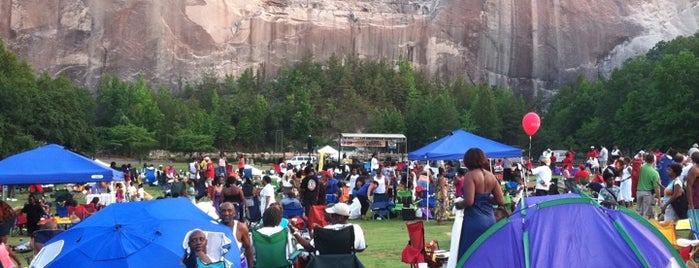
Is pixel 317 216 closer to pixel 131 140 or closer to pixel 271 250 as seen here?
pixel 271 250

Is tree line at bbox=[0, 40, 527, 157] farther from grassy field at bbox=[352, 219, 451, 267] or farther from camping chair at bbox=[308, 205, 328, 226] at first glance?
camping chair at bbox=[308, 205, 328, 226]

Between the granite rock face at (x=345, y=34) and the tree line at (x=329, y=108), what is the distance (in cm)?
261

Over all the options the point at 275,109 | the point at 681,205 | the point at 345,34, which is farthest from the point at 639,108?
the point at 345,34

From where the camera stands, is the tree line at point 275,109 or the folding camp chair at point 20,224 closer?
the folding camp chair at point 20,224

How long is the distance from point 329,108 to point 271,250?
6262cm

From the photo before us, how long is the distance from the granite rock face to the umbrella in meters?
71.8

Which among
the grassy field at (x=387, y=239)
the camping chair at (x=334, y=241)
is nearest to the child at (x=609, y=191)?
the grassy field at (x=387, y=239)

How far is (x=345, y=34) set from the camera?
8325 cm

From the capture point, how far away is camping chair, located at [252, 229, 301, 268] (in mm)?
6801

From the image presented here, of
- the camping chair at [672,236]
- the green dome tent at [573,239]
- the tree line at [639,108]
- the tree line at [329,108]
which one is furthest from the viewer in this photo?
the tree line at [329,108]

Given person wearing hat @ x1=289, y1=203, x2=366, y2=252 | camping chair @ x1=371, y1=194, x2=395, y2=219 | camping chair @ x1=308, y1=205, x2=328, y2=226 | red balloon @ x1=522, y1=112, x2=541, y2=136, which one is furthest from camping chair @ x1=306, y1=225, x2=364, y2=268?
red balloon @ x1=522, y1=112, x2=541, y2=136

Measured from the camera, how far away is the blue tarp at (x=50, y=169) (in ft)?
40.3

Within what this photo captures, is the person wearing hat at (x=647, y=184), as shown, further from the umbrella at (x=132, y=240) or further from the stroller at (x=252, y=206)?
the umbrella at (x=132, y=240)

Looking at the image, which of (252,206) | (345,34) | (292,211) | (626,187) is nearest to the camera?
(292,211)
